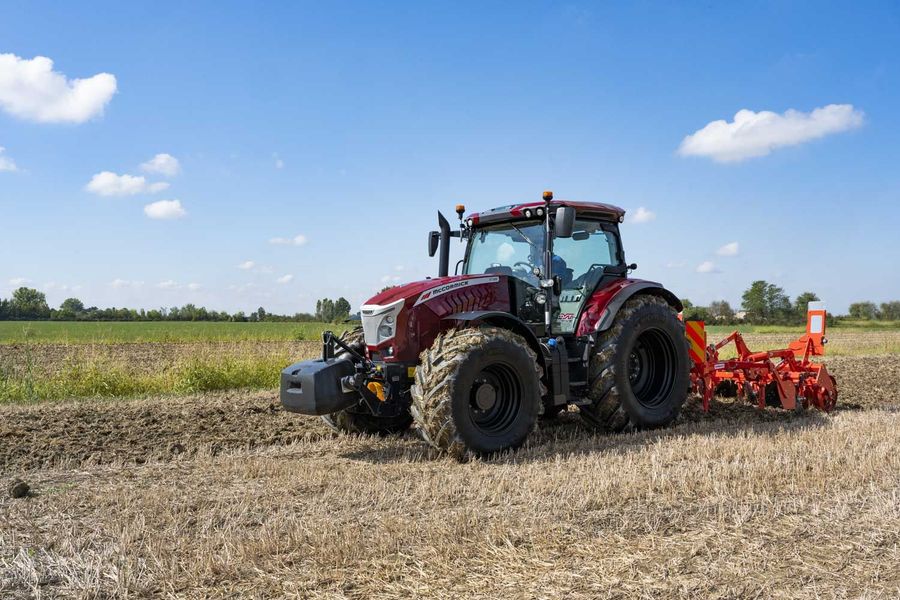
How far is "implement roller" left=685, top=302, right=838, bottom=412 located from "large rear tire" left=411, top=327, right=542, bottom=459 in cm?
325

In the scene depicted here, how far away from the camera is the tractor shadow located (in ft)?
20.6

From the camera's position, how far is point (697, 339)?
904cm

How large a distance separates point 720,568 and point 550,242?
4.01m

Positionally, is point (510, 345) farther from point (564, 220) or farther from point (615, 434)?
point (615, 434)

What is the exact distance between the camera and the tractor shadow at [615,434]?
20.6 ft

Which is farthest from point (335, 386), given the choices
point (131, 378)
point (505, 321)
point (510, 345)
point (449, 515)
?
point (131, 378)

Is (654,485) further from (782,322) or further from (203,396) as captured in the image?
(782,322)

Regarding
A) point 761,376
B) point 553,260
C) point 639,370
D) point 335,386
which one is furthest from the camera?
point 761,376

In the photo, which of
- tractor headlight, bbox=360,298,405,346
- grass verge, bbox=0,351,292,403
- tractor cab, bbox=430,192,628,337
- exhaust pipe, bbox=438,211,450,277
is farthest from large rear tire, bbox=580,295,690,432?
grass verge, bbox=0,351,292,403

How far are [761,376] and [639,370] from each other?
2.08m

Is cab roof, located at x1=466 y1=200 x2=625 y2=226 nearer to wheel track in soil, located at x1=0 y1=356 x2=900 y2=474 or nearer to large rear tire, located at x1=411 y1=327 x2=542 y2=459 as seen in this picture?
large rear tire, located at x1=411 y1=327 x2=542 y2=459

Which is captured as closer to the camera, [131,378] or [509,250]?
[509,250]

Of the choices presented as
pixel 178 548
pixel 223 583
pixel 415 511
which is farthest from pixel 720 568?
pixel 178 548

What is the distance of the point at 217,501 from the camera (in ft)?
Result: 15.9
